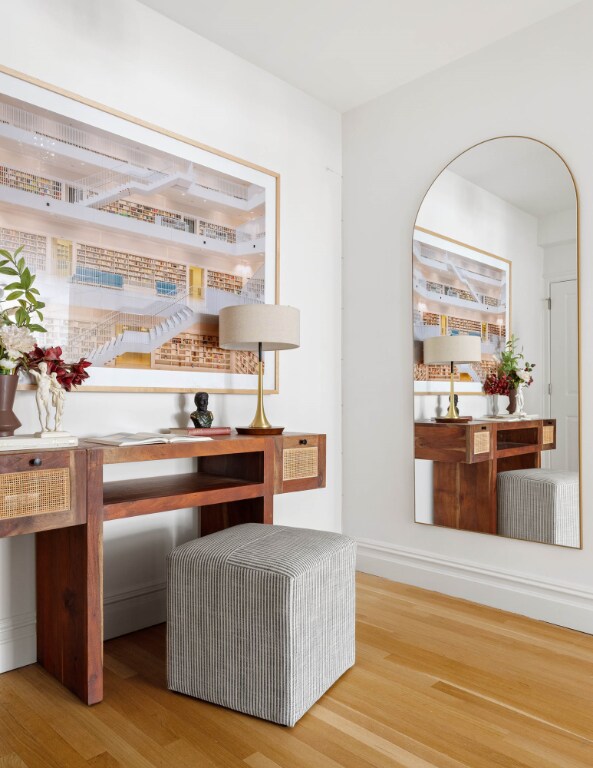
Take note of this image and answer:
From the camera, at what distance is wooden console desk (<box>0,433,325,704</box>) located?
165 cm

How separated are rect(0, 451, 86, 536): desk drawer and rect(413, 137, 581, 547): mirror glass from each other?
1786 millimetres

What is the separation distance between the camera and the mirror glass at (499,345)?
98.0 inches

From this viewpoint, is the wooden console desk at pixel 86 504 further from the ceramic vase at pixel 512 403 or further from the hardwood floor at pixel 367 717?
the ceramic vase at pixel 512 403

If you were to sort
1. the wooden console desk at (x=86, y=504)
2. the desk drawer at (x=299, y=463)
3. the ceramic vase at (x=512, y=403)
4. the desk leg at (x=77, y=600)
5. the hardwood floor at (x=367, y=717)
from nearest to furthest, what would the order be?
1. the hardwood floor at (x=367, y=717)
2. the wooden console desk at (x=86, y=504)
3. the desk leg at (x=77, y=600)
4. the desk drawer at (x=299, y=463)
5. the ceramic vase at (x=512, y=403)

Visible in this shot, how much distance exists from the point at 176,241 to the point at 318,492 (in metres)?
1.54

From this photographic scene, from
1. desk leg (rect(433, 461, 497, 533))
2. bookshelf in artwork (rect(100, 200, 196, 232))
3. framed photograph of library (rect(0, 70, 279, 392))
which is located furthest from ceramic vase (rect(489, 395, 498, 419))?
bookshelf in artwork (rect(100, 200, 196, 232))

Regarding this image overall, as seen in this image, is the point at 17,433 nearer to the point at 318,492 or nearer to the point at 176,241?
the point at 176,241

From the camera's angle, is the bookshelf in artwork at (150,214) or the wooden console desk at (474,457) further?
the wooden console desk at (474,457)

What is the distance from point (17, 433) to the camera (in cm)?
205

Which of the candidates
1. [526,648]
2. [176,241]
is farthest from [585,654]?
[176,241]

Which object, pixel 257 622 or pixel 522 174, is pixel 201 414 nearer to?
pixel 257 622

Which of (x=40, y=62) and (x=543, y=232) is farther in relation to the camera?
(x=543, y=232)

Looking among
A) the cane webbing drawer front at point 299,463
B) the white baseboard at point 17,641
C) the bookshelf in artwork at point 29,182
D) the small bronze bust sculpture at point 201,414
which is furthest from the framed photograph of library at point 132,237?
the white baseboard at point 17,641

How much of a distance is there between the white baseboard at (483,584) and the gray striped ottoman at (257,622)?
1.08 meters
